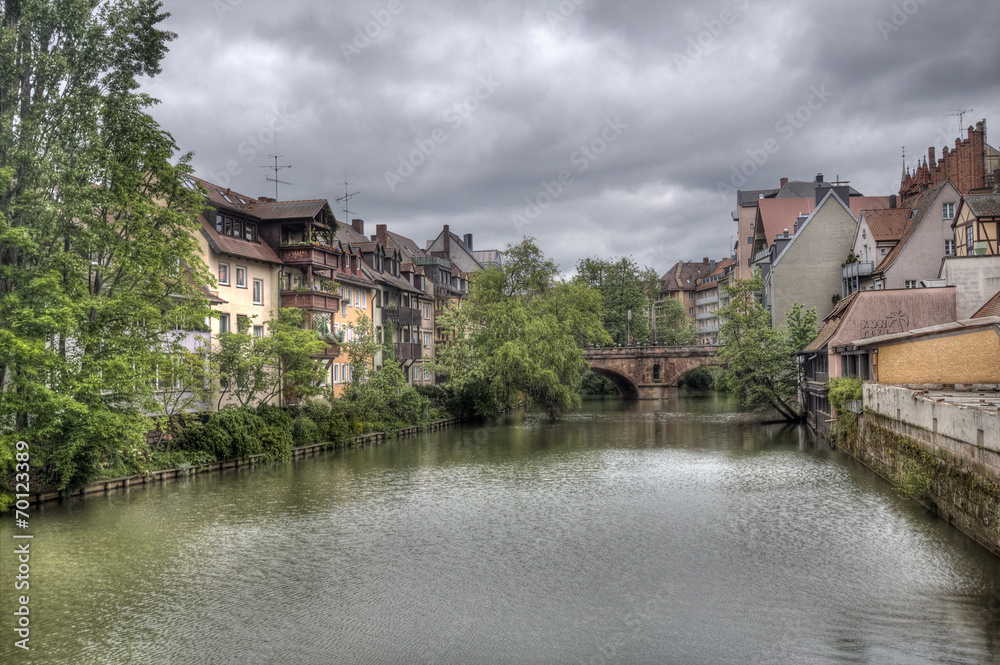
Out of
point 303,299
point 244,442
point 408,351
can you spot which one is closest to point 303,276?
point 303,299

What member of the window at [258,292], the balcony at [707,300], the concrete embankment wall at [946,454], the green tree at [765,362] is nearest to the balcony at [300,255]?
the window at [258,292]

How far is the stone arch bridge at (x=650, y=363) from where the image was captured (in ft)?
243

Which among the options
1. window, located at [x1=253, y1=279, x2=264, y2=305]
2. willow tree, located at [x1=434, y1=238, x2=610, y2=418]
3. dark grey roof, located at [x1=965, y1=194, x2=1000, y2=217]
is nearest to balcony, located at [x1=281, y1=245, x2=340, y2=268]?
window, located at [x1=253, y1=279, x2=264, y2=305]

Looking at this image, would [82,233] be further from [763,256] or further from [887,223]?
[763,256]

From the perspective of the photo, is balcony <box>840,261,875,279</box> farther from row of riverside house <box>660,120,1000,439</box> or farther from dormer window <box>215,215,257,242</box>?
dormer window <box>215,215,257,242</box>

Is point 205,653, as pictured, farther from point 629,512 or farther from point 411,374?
point 411,374

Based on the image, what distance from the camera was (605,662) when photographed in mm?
12125

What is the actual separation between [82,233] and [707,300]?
111577 millimetres

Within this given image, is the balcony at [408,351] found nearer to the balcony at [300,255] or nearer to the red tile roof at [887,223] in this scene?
the balcony at [300,255]

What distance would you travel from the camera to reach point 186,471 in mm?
28625

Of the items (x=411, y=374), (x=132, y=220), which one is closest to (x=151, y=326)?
(x=132, y=220)

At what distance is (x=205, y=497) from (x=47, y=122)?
11436mm

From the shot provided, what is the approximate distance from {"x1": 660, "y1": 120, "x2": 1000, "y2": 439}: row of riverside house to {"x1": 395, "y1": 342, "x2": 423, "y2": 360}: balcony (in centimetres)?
2386

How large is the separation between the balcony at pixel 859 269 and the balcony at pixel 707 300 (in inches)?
2524
